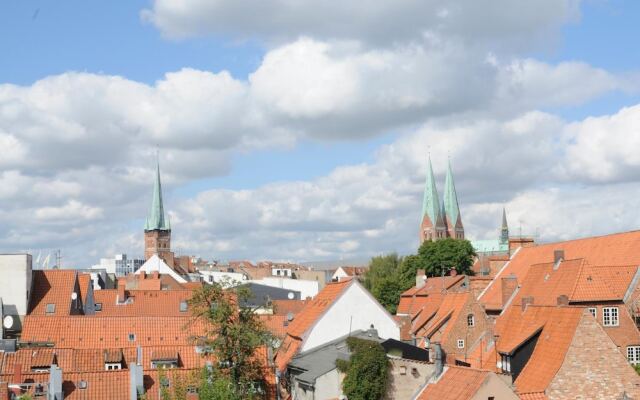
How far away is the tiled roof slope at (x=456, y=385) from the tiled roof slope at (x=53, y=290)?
126 ft

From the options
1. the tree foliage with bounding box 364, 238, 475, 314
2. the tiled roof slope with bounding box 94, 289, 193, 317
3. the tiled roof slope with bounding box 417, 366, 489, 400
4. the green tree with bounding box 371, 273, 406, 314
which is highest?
the tree foliage with bounding box 364, 238, 475, 314

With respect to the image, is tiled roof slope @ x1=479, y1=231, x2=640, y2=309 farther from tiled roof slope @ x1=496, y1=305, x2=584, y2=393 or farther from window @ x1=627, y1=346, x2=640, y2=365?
tiled roof slope @ x1=496, y1=305, x2=584, y2=393

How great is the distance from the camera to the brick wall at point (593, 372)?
40.1m

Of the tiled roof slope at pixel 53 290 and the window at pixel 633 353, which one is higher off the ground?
the tiled roof slope at pixel 53 290

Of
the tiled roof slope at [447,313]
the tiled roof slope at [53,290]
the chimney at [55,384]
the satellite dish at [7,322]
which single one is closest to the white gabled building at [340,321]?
the tiled roof slope at [447,313]

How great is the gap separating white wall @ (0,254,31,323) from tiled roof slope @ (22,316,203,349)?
6.81m

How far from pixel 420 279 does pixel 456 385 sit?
224 ft

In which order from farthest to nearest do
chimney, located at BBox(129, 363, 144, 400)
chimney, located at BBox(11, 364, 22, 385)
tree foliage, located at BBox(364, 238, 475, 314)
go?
1. tree foliage, located at BBox(364, 238, 475, 314)
2. chimney, located at BBox(11, 364, 22, 385)
3. chimney, located at BBox(129, 363, 144, 400)

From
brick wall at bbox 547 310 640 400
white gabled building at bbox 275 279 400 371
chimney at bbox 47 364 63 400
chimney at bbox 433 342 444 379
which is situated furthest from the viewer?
white gabled building at bbox 275 279 400 371

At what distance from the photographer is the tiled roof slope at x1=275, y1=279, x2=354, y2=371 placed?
186ft

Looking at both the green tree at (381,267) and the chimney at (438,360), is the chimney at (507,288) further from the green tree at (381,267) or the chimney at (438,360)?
the green tree at (381,267)

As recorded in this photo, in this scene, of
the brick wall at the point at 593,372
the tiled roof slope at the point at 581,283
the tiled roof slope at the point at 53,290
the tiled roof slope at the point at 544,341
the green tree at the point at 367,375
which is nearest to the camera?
the brick wall at the point at 593,372

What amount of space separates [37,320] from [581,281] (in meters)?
37.0

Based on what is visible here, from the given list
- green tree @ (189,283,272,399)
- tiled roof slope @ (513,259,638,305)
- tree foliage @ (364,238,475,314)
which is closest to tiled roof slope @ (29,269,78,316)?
green tree @ (189,283,272,399)
